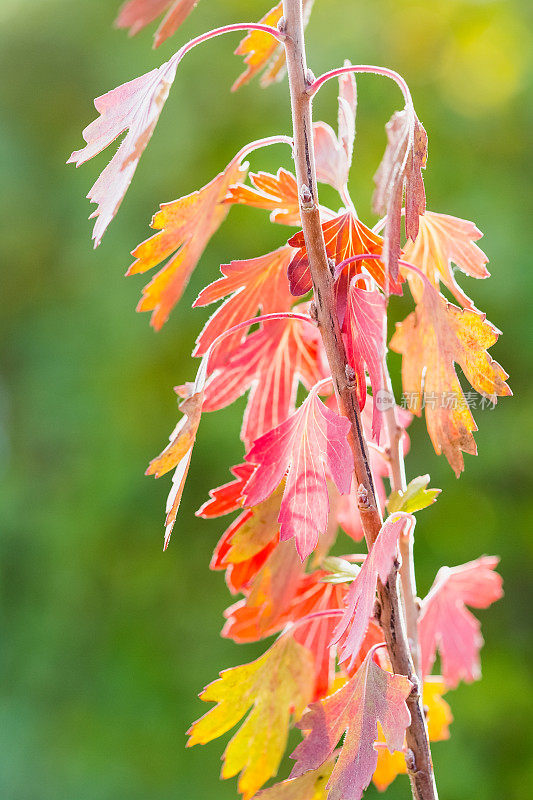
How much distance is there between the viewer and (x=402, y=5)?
5.18ft

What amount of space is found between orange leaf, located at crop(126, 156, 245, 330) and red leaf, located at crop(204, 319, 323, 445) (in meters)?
0.08

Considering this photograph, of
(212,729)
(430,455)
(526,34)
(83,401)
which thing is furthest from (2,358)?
(212,729)

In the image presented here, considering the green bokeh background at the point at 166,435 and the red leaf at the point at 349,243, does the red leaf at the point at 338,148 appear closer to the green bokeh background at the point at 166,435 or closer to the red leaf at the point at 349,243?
the red leaf at the point at 349,243

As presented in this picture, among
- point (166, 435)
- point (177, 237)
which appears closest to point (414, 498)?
point (177, 237)

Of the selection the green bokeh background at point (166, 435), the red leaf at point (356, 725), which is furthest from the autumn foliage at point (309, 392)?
the green bokeh background at point (166, 435)

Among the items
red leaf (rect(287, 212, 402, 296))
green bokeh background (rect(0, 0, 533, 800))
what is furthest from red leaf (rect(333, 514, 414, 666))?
green bokeh background (rect(0, 0, 533, 800))

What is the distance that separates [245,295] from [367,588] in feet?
0.57

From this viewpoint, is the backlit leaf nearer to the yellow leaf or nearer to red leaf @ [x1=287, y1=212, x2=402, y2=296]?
the yellow leaf

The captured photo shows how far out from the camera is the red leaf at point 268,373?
460 millimetres

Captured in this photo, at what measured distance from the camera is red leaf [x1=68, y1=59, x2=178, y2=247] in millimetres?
320

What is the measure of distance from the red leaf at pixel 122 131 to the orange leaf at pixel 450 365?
160 mm

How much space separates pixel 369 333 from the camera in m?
0.37

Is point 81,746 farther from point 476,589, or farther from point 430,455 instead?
point 476,589

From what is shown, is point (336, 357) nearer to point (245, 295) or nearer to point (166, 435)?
point (245, 295)
